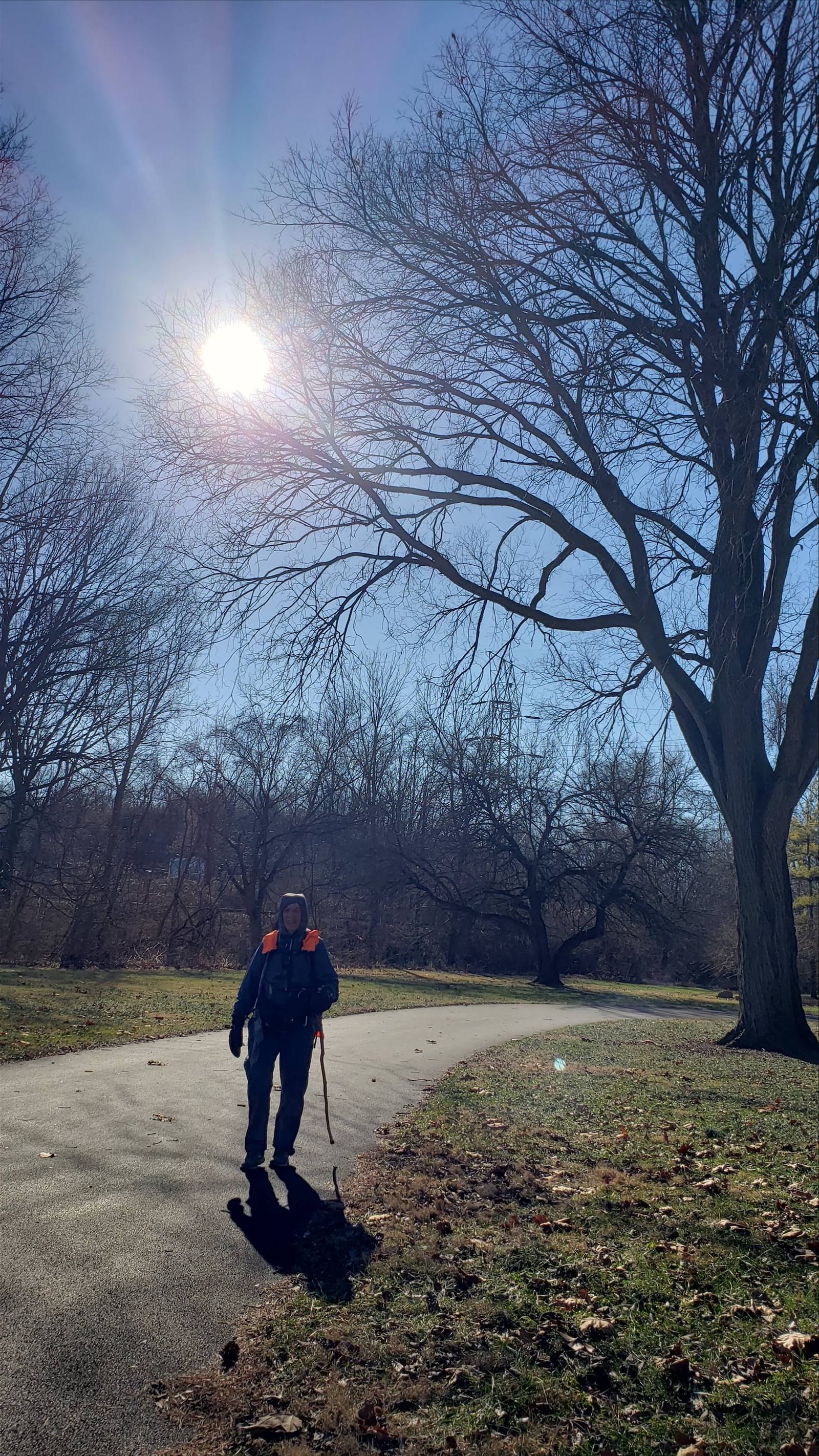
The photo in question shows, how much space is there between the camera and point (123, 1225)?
490cm

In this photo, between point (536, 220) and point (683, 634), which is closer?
point (536, 220)

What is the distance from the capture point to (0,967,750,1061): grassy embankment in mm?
11695

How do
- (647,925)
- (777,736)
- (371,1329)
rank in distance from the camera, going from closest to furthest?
(371,1329) < (777,736) < (647,925)

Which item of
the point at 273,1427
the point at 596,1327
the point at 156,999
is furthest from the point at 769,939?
the point at 273,1427

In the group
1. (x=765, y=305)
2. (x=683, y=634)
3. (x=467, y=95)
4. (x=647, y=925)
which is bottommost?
(x=647, y=925)

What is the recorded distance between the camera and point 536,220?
37.7 ft

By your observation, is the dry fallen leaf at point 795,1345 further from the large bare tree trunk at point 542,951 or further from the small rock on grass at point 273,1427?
the large bare tree trunk at point 542,951

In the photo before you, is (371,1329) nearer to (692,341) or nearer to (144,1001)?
(692,341)

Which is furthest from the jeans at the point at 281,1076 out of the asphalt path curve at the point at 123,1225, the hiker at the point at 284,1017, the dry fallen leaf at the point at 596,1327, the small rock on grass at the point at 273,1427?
the small rock on grass at the point at 273,1427

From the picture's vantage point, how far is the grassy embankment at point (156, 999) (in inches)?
460

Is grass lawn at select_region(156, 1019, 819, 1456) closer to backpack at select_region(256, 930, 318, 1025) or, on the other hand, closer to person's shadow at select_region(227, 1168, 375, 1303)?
person's shadow at select_region(227, 1168, 375, 1303)

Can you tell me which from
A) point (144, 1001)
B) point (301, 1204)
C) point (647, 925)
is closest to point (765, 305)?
point (301, 1204)

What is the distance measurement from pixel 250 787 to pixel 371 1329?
35828 millimetres

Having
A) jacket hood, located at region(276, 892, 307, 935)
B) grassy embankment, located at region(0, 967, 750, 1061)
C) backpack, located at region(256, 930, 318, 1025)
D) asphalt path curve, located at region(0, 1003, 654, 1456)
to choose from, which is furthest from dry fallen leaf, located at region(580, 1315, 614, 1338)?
grassy embankment, located at region(0, 967, 750, 1061)
